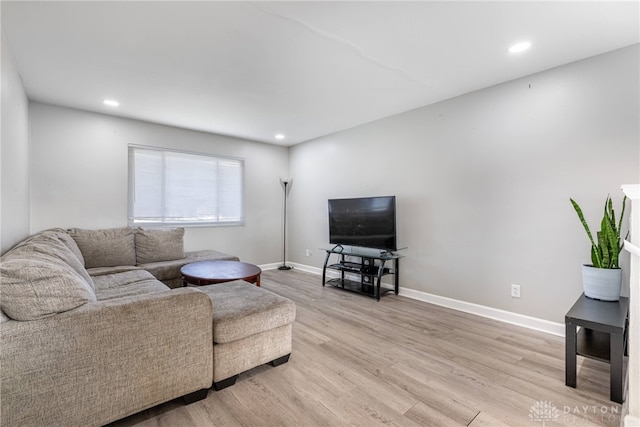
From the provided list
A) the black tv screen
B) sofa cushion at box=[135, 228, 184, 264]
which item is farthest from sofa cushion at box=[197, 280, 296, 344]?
the black tv screen

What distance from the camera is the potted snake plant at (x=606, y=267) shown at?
82.1 inches

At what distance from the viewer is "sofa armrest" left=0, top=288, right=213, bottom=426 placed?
1219mm

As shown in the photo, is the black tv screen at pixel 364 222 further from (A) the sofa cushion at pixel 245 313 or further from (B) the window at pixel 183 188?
(A) the sofa cushion at pixel 245 313

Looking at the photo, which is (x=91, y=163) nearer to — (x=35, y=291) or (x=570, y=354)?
(x=35, y=291)

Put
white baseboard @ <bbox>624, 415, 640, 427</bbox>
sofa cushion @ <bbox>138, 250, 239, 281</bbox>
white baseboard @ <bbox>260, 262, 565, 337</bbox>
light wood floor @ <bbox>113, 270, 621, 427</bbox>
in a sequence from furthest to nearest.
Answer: sofa cushion @ <bbox>138, 250, 239, 281</bbox> → white baseboard @ <bbox>260, 262, 565, 337</bbox> → light wood floor @ <bbox>113, 270, 621, 427</bbox> → white baseboard @ <bbox>624, 415, 640, 427</bbox>

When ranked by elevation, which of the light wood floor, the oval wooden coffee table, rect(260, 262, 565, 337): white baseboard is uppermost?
the oval wooden coffee table

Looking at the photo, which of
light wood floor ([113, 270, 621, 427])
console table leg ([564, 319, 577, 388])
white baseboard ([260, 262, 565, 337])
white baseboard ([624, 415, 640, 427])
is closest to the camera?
white baseboard ([624, 415, 640, 427])

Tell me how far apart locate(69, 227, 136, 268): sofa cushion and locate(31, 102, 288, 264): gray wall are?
393 mm

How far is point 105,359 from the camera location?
139 cm

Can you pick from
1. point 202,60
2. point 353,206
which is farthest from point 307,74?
point 353,206

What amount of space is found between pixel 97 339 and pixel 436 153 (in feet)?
11.4

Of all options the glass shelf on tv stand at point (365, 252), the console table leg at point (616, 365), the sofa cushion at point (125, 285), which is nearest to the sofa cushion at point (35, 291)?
the sofa cushion at point (125, 285)

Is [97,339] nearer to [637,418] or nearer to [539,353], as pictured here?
[637,418]

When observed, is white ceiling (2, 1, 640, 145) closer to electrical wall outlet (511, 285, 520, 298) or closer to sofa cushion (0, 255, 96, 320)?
sofa cushion (0, 255, 96, 320)
